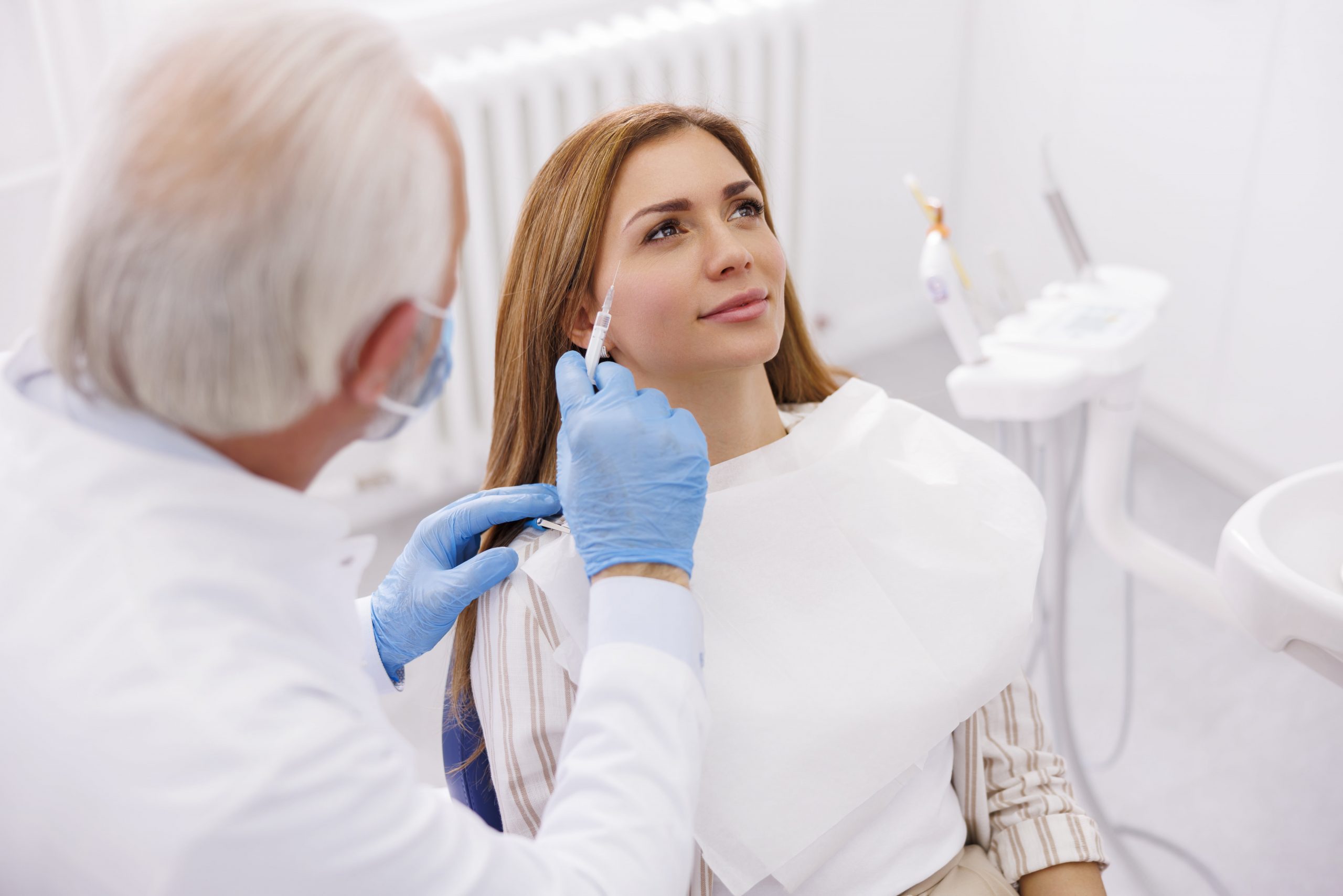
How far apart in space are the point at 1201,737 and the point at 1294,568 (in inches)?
41.9

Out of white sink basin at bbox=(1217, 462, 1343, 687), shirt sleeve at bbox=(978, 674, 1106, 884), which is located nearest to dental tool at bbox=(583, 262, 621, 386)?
shirt sleeve at bbox=(978, 674, 1106, 884)

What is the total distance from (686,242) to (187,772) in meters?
0.78

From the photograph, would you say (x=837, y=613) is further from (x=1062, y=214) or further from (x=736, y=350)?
(x=1062, y=214)

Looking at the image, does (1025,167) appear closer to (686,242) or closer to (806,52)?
(806,52)

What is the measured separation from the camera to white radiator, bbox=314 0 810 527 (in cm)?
244

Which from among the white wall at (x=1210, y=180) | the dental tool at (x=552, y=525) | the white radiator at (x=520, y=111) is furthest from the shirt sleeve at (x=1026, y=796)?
the white wall at (x=1210, y=180)

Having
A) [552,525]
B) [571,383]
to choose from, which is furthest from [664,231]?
[552,525]

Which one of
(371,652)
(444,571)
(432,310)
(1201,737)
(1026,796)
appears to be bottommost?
(1201,737)

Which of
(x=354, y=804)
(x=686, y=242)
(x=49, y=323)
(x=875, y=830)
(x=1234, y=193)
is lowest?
(x=875, y=830)

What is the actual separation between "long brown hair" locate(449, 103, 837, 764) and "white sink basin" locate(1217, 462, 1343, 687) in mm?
597

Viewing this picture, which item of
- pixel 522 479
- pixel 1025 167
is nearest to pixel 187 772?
pixel 522 479

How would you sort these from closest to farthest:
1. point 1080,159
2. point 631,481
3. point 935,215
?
1. point 631,481
2. point 935,215
3. point 1080,159

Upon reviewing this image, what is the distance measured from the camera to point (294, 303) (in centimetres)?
69

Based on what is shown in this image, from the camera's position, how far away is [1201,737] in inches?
84.8
